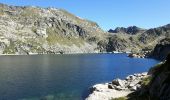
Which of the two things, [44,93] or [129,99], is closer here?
[129,99]

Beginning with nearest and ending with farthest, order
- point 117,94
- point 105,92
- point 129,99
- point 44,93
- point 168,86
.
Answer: point 168,86 < point 129,99 < point 117,94 < point 105,92 < point 44,93

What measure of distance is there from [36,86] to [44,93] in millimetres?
16091

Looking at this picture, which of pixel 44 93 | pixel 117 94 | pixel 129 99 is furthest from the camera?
pixel 44 93

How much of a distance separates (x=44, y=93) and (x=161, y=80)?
46.2m

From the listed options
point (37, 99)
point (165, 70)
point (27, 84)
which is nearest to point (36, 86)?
point (27, 84)

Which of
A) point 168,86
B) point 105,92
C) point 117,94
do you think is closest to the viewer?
point 168,86

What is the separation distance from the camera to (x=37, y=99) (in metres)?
81.2

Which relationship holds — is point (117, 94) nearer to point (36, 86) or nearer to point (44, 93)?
point (44, 93)

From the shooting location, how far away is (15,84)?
360 feet

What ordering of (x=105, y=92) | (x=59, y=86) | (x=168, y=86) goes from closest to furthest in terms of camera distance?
(x=168, y=86) → (x=105, y=92) → (x=59, y=86)

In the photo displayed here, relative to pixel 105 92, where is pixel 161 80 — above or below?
above

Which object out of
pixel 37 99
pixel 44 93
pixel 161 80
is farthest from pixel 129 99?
pixel 44 93

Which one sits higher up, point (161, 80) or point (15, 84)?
point (161, 80)

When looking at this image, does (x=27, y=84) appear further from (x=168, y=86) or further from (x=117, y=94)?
(x=168, y=86)
